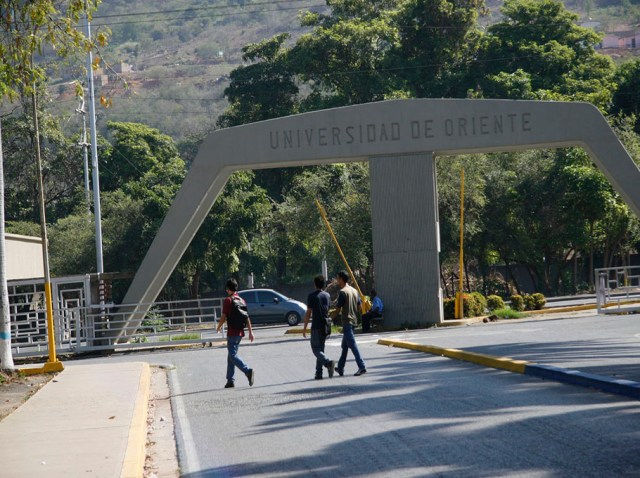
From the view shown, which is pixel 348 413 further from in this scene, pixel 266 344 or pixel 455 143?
pixel 455 143

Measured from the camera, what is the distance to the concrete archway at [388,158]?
29.4 meters

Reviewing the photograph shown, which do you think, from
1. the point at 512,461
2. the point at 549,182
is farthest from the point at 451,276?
the point at 512,461

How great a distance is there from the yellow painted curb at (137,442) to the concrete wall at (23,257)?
45.4 ft

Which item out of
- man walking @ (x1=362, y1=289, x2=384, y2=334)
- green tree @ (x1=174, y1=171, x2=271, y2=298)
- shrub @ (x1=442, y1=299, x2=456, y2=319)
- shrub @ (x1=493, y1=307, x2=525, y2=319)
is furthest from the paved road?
green tree @ (x1=174, y1=171, x2=271, y2=298)

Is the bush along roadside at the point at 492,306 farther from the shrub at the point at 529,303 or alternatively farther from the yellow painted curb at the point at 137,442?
the yellow painted curb at the point at 137,442

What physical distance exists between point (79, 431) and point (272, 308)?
31.0m

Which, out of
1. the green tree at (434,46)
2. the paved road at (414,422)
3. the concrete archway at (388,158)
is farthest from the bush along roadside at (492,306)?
the green tree at (434,46)

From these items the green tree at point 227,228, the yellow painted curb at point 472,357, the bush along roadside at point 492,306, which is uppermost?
the green tree at point 227,228

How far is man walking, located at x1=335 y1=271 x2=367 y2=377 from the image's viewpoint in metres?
16.5

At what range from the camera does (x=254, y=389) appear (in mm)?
15867

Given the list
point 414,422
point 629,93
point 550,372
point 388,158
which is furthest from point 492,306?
point 629,93

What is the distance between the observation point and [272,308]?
142ft

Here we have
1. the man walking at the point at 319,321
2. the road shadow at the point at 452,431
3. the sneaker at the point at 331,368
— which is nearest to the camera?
the road shadow at the point at 452,431

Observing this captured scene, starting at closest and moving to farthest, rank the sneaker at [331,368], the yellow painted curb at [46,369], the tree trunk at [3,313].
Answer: the sneaker at [331,368] → the tree trunk at [3,313] → the yellow painted curb at [46,369]
